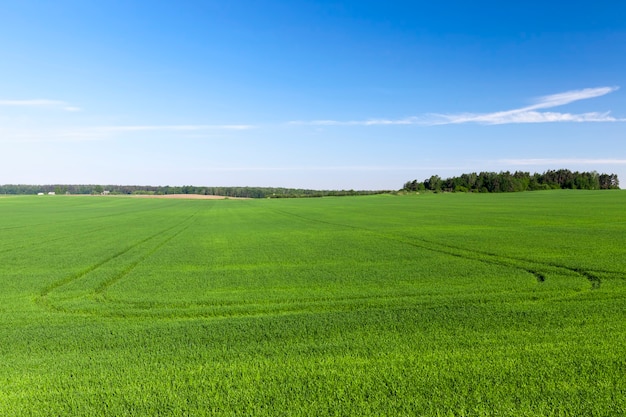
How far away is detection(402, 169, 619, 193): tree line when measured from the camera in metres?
146

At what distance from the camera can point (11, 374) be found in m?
6.46

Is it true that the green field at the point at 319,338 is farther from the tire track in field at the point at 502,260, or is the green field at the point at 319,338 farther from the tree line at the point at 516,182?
the tree line at the point at 516,182

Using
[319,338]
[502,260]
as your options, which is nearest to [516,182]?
[502,260]

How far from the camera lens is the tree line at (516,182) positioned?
146250 millimetres

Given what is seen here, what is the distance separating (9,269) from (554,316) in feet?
65.7

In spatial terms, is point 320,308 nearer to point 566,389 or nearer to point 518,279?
point 566,389

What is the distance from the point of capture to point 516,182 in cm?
14550

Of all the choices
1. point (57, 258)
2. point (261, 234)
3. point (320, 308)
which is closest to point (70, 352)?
point (320, 308)

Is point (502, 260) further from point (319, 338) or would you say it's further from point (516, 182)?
point (516, 182)

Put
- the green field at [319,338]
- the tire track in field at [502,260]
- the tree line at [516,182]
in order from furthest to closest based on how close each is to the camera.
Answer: the tree line at [516,182] → the tire track in field at [502,260] → the green field at [319,338]

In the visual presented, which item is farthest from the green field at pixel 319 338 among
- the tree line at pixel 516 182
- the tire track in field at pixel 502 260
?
the tree line at pixel 516 182

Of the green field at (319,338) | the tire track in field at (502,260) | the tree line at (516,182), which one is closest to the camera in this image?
the green field at (319,338)

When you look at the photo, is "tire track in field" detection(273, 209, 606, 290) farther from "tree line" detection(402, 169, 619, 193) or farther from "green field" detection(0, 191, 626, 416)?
"tree line" detection(402, 169, 619, 193)

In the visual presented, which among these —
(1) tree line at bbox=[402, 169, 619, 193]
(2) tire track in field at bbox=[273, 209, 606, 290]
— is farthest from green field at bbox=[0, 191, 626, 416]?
(1) tree line at bbox=[402, 169, 619, 193]
